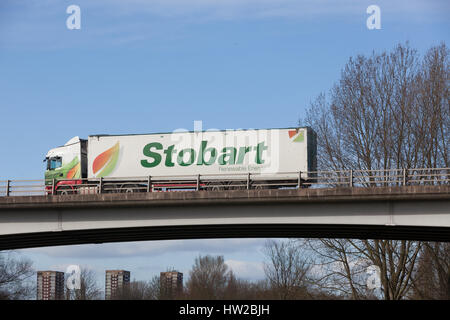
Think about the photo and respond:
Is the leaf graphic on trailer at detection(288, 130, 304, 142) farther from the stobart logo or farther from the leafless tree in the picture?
the leafless tree

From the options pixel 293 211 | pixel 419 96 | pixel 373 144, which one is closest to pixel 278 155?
pixel 293 211

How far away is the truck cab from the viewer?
125ft

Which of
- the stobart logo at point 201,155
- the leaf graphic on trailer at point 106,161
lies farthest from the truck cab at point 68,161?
the stobart logo at point 201,155

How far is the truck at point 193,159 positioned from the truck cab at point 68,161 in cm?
6

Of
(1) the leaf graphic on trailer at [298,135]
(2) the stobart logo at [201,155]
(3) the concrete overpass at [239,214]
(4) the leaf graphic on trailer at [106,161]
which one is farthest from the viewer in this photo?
(4) the leaf graphic on trailer at [106,161]

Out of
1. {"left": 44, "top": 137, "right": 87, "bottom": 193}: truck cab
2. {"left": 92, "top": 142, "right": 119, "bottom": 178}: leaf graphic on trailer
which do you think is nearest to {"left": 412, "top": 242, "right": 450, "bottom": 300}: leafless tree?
{"left": 92, "top": 142, "right": 119, "bottom": 178}: leaf graphic on trailer

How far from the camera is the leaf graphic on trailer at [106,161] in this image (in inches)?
1453

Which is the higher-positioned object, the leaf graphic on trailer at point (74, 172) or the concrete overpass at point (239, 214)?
the leaf graphic on trailer at point (74, 172)

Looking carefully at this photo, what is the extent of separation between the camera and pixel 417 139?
129 ft

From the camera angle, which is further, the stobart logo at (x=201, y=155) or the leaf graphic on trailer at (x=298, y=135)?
the stobart logo at (x=201, y=155)

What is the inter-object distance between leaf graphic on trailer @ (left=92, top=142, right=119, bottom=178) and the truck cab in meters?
1.51

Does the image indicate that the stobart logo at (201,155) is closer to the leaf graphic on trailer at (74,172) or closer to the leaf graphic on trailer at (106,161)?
the leaf graphic on trailer at (106,161)
